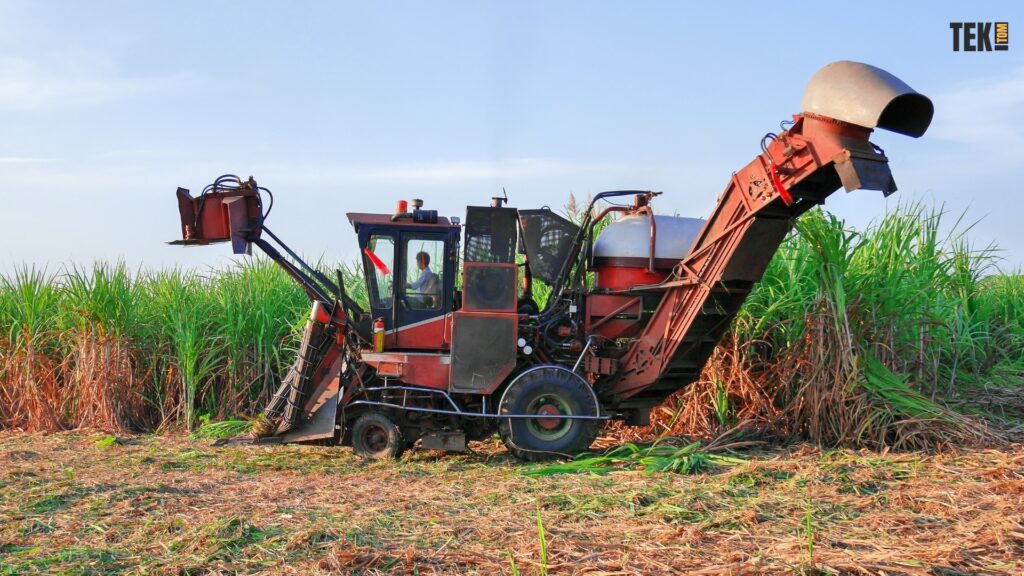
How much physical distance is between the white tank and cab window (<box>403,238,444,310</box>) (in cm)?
157

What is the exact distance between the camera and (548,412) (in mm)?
7926

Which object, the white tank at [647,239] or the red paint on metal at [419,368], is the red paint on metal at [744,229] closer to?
the white tank at [647,239]

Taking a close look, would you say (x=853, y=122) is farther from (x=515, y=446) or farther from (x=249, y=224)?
(x=249, y=224)

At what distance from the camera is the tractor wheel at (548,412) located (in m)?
7.85

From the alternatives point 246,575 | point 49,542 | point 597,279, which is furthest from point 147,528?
point 597,279

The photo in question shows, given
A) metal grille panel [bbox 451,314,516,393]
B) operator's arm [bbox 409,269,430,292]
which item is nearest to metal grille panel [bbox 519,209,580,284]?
metal grille panel [bbox 451,314,516,393]

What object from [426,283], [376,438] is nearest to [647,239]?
[426,283]

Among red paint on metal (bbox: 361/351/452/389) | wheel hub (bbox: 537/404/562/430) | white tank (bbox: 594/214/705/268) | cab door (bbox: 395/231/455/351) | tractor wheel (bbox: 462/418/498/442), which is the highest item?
white tank (bbox: 594/214/705/268)

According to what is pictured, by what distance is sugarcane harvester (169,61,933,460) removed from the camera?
7863 millimetres

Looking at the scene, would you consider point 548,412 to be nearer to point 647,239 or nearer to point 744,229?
point 647,239

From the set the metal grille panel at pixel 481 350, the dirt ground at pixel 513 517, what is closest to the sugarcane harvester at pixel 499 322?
the metal grille panel at pixel 481 350

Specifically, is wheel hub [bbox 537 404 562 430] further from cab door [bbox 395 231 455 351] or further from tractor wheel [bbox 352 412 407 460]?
tractor wheel [bbox 352 412 407 460]

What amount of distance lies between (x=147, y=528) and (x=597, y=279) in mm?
4697

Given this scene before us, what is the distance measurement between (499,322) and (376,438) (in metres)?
1.63
